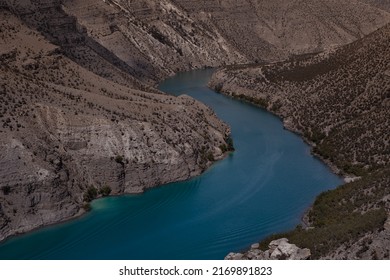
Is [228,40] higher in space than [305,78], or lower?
higher

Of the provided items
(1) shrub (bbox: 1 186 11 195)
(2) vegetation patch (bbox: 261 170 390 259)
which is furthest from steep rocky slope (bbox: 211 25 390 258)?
(1) shrub (bbox: 1 186 11 195)

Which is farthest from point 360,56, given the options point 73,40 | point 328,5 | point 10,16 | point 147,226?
point 328,5

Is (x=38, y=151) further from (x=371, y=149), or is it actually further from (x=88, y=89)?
(x=371, y=149)

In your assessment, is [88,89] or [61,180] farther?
[88,89]

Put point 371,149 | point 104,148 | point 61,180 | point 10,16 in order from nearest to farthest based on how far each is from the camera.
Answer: point 61,180
point 104,148
point 371,149
point 10,16

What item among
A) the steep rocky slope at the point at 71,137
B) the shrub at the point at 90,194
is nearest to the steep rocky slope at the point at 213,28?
the steep rocky slope at the point at 71,137

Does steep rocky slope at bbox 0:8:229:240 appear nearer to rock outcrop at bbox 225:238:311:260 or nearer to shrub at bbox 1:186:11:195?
shrub at bbox 1:186:11:195
